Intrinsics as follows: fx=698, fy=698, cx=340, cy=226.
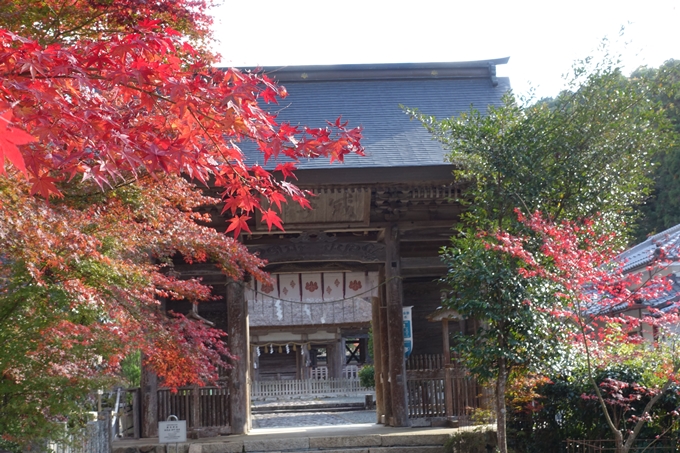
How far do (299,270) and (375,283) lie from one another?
1.39 meters

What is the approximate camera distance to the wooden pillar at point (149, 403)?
10.6 m

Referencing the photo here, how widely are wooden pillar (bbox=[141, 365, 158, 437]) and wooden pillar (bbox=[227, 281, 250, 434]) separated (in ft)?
3.75

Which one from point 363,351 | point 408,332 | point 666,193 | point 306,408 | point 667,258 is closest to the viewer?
point 667,258

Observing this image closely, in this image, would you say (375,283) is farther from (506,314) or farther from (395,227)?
(506,314)

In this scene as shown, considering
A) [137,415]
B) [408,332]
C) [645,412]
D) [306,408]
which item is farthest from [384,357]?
[306,408]

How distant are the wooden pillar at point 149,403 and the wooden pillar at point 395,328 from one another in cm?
373

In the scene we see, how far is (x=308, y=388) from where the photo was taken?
84.1 ft

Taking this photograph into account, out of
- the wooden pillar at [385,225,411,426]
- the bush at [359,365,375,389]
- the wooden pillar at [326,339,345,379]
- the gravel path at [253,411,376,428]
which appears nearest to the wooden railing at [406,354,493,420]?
the wooden pillar at [385,225,411,426]

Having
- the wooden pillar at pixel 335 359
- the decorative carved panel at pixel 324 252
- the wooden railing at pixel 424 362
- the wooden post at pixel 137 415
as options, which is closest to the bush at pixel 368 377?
the wooden pillar at pixel 335 359

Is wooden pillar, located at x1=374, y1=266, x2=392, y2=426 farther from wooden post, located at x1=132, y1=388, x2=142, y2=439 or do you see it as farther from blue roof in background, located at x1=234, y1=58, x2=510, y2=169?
wooden post, located at x1=132, y1=388, x2=142, y2=439

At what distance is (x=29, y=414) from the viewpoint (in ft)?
19.1

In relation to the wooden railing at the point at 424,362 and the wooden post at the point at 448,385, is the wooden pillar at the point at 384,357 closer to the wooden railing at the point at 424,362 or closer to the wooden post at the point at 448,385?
the wooden railing at the point at 424,362

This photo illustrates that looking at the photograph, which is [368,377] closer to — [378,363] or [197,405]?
[378,363]

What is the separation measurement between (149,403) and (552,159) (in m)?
6.91
